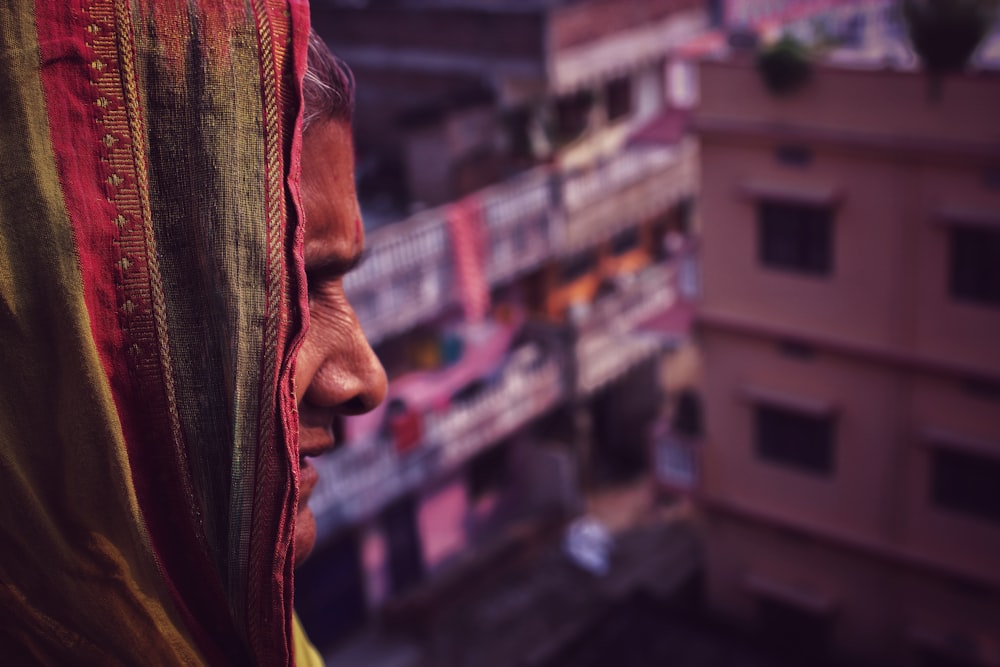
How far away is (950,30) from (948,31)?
37 mm

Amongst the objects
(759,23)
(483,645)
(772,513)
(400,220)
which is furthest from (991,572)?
(759,23)

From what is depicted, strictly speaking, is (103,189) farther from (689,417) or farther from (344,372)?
(689,417)

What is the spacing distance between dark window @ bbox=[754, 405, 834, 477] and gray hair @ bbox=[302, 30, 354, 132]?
50.6 feet

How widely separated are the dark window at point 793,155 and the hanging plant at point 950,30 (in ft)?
6.31

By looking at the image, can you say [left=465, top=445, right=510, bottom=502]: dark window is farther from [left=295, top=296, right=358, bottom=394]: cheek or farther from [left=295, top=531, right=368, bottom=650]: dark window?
[left=295, top=296, right=358, bottom=394]: cheek

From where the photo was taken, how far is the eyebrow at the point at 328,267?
2.33m

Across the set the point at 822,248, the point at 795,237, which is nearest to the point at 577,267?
the point at 795,237

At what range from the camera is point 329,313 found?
2410mm

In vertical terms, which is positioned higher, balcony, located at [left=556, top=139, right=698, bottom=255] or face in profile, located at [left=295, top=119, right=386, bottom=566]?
face in profile, located at [left=295, top=119, right=386, bottom=566]

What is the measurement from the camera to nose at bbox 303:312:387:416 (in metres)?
2.37

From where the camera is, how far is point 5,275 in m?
1.98

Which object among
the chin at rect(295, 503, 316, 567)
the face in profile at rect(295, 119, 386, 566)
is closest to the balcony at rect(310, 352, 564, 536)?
the chin at rect(295, 503, 316, 567)

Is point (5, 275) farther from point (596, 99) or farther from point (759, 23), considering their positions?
point (759, 23)

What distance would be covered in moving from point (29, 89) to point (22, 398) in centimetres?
53
